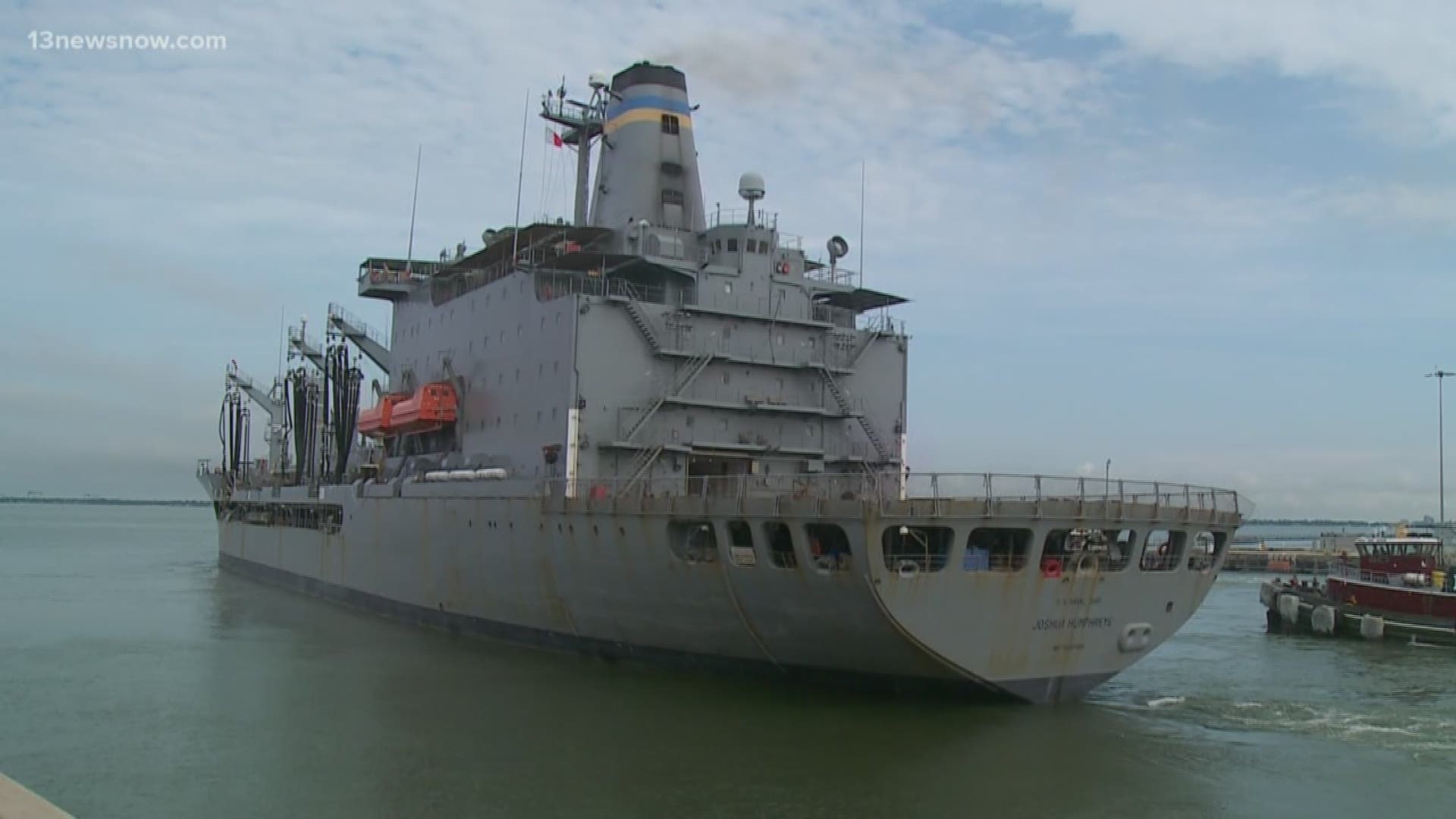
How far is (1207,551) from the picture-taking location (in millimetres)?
21062

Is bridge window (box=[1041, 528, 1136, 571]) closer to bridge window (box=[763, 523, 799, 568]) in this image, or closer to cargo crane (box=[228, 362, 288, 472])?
bridge window (box=[763, 523, 799, 568])

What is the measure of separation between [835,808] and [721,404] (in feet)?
39.1

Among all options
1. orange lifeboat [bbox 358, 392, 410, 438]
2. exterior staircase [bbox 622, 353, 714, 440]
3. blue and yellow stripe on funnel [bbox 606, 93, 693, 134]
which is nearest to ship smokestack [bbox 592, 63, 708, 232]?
blue and yellow stripe on funnel [bbox 606, 93, 693, 134]

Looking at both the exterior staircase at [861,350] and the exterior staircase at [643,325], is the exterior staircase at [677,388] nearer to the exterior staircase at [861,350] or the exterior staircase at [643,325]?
the exterior staircase at [643,325]

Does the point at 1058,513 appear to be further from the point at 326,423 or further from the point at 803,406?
the point at 326,423

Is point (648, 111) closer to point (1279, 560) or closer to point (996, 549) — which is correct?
point (996, 549)

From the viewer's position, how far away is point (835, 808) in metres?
14.0

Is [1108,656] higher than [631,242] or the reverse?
the reverse

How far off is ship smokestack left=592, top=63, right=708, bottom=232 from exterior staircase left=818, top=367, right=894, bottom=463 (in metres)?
5.15

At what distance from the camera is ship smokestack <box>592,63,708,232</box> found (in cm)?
2797

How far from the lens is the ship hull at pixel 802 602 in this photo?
686 inches

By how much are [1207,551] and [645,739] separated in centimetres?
1094

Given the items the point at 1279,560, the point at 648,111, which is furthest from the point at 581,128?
the point at 1279,560

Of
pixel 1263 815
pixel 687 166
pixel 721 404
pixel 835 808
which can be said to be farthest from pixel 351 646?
pixel 1263 815
